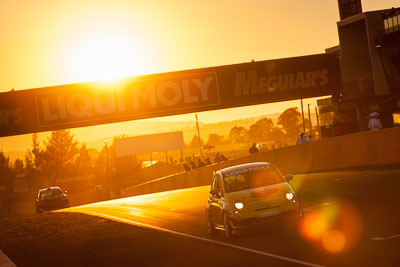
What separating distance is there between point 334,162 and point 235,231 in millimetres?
16364

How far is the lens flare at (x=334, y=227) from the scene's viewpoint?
12266 millimetres

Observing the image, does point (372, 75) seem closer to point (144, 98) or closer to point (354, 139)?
point (354, 139)

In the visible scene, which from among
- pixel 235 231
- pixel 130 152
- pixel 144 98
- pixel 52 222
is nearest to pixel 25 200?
pixel 130 152

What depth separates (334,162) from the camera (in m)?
32.2

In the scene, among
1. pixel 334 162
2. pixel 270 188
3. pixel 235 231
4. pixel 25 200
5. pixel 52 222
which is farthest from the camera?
pixel 25 200

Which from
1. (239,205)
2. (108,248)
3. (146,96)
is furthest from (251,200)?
(146,96)

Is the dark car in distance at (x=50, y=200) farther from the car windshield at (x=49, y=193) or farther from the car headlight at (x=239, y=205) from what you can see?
the car headlight at (x=239, y=205)

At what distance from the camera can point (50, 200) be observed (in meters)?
42.4

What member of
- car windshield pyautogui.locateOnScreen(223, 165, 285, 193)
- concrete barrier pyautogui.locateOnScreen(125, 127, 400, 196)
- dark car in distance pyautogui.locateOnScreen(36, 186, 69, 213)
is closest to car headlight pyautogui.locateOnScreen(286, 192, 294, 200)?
car windshield pyautogui.locateOnScreen(223, 165, 285, 193)

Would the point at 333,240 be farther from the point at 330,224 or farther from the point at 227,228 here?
the point at 227,228

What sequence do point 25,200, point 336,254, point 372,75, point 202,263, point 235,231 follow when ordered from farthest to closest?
point 25,200
point 372,75
point 235,231
point 202,263
point 336,254

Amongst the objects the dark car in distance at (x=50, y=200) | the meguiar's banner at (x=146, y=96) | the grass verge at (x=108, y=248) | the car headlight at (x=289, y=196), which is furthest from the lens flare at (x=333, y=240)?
the dark car in distance at (x=50, y=200)

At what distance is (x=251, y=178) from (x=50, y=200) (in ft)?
92.1

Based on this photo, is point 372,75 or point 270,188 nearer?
point 270,188
